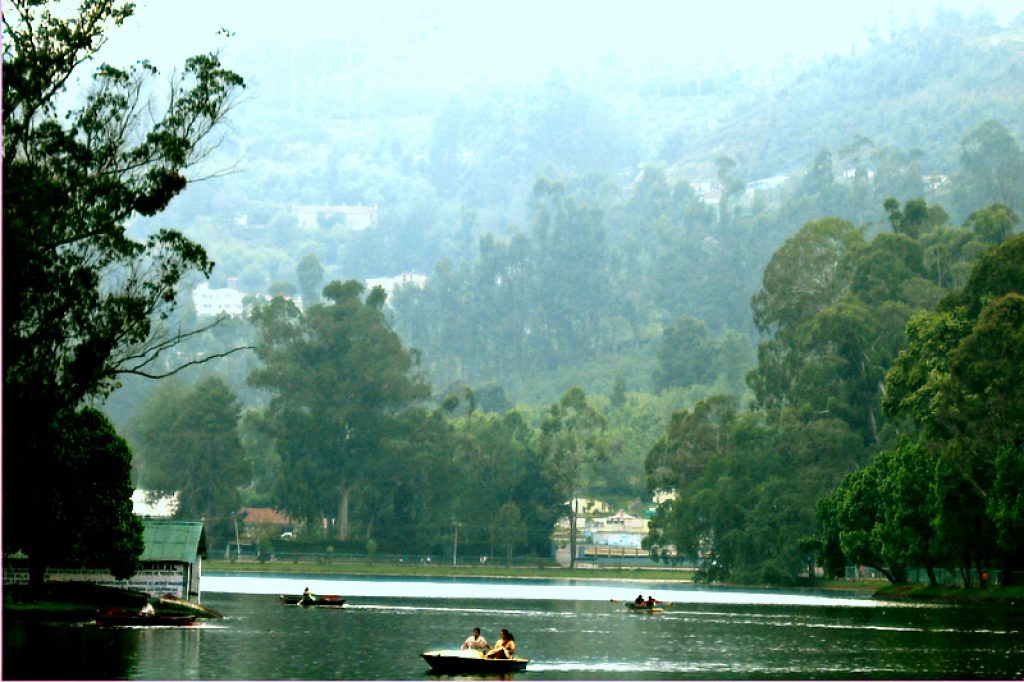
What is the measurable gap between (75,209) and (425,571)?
148314 millimetres

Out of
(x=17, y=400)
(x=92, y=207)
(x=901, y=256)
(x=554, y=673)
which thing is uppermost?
(x=901, y=256)

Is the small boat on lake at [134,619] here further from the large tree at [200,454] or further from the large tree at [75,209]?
the large tree at [200,454]

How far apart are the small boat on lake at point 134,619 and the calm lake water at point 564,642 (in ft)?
1.95

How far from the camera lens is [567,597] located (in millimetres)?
133500

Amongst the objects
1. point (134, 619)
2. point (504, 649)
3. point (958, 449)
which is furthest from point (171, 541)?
point (958, 449)

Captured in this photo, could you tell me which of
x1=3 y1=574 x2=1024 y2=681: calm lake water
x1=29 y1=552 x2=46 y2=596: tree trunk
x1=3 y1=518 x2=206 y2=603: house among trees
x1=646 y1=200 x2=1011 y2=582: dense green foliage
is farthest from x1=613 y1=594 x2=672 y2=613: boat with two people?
x1=29 y1=552 x2=46 y2=596: tree trunk

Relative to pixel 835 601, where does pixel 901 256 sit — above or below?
above

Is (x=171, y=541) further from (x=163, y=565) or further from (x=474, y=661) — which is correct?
(x=474, y=661)

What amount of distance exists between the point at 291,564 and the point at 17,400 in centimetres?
15467

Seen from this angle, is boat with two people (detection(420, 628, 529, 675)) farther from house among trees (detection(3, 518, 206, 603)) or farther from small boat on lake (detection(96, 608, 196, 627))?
house among trees (detection(3, 518, 206, 603))

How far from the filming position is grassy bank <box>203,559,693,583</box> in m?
190

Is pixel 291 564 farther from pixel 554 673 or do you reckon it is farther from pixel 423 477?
pixel 554 673

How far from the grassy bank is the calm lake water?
2880 inches

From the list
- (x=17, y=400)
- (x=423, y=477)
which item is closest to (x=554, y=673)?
(x=17, y=400)
